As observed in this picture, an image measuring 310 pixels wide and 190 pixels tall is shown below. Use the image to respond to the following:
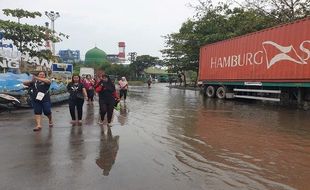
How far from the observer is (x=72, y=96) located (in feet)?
37.5

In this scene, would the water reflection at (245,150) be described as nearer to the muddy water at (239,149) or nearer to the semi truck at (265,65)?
the muddy water at (239,149)

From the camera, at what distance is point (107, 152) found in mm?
7633

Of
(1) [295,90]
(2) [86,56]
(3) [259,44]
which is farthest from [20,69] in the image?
(2) [86,56]

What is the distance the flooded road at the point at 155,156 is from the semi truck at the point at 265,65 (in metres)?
6.15

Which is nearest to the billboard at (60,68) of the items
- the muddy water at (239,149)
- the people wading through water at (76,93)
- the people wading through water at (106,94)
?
the muddy water at (239,149)

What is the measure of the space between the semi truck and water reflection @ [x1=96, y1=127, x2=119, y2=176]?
10.4 m

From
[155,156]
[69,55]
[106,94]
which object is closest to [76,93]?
[106,94]

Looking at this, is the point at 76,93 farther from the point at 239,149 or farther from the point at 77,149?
the point at 239,149

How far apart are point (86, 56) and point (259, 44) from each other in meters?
81.4

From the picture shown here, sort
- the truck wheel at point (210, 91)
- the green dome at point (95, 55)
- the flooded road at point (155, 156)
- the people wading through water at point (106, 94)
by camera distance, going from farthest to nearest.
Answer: the green dome at point (95, 55)
the truck wheel at point (210, 91)
the people wading through water at point (106, 94)
the flooded road at point (155, 156)

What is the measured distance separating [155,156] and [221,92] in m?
18.2

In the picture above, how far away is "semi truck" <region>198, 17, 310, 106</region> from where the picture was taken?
56.3 ft

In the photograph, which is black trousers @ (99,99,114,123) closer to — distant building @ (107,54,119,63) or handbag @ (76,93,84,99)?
handbag @ (76,93,84,99)

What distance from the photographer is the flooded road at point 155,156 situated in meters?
5.67
